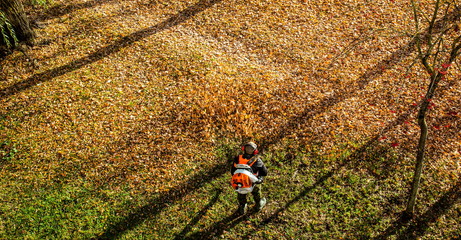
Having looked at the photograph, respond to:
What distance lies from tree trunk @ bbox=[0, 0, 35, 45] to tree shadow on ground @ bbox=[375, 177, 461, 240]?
494 inches

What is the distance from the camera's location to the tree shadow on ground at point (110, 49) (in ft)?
31.4

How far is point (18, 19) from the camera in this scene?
10.0 meters

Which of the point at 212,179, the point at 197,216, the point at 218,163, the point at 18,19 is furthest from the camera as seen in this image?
the point at 18,19

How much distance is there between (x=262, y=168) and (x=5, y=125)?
25.7 ft

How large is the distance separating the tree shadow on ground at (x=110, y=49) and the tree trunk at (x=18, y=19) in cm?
167

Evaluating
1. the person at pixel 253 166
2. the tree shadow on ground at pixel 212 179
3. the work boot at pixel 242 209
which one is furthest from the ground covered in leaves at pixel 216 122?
the person at pixel 253 166

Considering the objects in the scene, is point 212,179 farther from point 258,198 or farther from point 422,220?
point 422,220

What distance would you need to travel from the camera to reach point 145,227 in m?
7.00

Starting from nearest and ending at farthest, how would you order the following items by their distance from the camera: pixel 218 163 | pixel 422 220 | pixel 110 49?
pixel 422 220
pixel 218 163
pixel 110 49

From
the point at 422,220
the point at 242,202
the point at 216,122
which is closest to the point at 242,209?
the point at 242,202

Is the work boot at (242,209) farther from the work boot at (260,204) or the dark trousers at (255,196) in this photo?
the work boot at (260,204)

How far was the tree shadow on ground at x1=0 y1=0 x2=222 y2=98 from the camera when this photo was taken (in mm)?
9562

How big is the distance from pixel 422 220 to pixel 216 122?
5.80 m

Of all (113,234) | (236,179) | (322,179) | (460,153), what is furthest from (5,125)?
(460,153)
